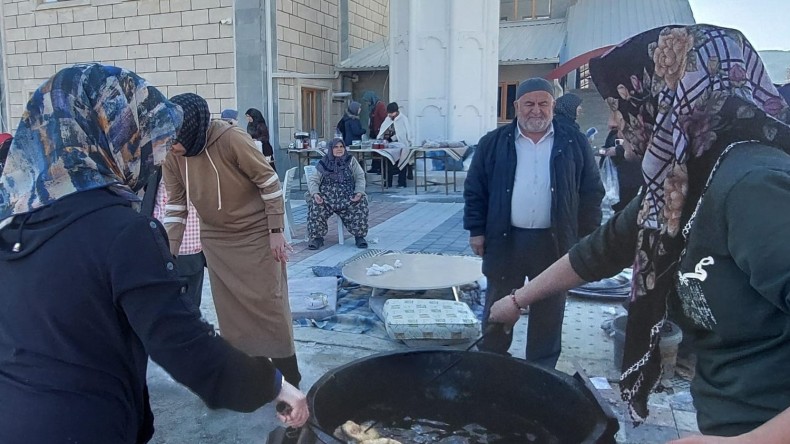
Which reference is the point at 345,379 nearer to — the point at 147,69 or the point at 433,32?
the point at 433,32

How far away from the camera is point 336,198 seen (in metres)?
7.12

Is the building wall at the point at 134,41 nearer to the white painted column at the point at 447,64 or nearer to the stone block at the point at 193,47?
the stone block at the point at 193,47

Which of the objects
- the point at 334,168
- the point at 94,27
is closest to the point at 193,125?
the point at 334,168

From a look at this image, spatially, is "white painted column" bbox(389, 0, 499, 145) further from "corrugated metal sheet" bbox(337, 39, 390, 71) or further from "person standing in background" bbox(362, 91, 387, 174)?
"corrugated metal sheet" bbox(337, 39, 390, 71)

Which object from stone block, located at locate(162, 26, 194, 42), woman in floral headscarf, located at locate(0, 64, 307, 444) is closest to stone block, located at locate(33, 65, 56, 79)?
stone block, located at locate(162, 26, 194, 42)

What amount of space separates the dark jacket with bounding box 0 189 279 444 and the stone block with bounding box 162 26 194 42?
14.1 metres

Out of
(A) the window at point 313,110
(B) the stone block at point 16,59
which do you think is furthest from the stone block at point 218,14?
(B) the stone block at point 16,59

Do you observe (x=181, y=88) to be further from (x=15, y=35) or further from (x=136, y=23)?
(x=15, y=35)

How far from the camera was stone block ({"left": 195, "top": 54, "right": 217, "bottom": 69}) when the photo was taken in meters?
13.9

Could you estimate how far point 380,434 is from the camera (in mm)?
2012

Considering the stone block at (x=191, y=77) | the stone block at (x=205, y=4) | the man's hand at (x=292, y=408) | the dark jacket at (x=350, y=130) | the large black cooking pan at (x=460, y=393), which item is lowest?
the large black cooking pan at (x=460, y=393)

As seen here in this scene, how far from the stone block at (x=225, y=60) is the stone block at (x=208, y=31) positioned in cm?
44

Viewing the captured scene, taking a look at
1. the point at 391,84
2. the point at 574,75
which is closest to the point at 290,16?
the point at 391,84

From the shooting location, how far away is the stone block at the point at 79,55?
49.8ft
